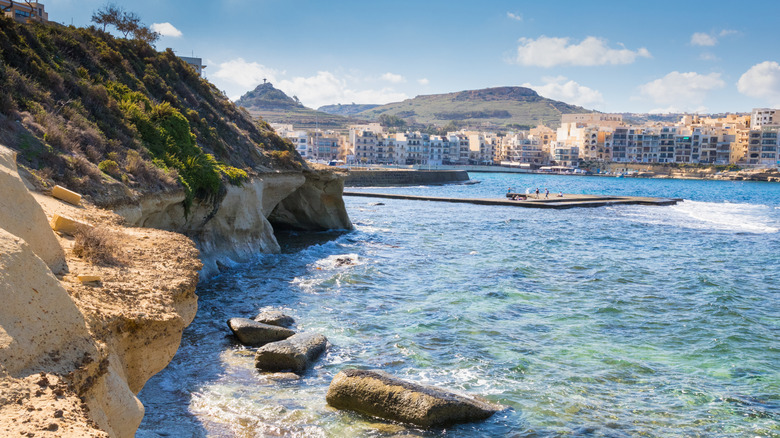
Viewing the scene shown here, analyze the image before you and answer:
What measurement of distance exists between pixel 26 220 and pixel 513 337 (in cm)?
1196

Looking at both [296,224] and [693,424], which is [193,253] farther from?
[296,224]

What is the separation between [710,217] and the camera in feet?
177

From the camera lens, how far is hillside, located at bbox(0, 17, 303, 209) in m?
15.5

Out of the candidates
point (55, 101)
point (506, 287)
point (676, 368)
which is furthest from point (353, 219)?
point (676, 368)

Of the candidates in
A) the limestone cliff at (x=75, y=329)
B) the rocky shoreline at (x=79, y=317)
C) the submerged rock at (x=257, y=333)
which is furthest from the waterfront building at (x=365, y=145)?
the limestone cliff at (x=75, y=329)

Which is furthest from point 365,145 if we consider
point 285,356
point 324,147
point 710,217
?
point 285,356

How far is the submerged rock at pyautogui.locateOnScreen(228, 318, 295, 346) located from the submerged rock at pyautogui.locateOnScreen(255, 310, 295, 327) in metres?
0.92

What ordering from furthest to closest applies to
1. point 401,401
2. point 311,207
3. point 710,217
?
point 710,217 < point 311,207 < point 401,401

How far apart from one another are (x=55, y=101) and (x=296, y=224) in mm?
18783

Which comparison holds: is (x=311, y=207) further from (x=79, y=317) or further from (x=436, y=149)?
(x=436, y=149)

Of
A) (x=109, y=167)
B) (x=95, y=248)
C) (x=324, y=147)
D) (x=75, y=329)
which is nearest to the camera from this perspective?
(x=75, y=329)

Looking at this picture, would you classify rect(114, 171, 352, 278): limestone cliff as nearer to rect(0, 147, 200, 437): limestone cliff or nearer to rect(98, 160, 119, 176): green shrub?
rect(98, 160, 119, 176): green shrub

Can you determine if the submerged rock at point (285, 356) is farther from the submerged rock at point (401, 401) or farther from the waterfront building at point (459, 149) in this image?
the waterfront building at point (459, 149)

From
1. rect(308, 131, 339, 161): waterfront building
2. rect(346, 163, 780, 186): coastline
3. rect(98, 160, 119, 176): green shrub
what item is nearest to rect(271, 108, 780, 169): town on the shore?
rect(308, 131, 339, 161): waterfront building
